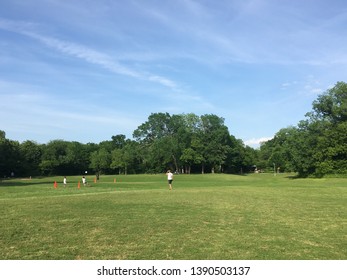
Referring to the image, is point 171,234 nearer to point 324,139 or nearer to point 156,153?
point 324,139

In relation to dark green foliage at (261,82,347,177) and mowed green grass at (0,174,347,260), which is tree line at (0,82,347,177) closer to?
dark green foliage at (261,82,347,177)

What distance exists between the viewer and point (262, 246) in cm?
889

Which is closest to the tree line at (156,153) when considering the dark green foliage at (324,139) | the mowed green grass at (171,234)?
the dark green foliage at (324,139)

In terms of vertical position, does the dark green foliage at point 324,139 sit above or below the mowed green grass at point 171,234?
above

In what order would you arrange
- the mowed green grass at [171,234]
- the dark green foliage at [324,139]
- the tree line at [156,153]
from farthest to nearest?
1. the tree line at [156,153]
2. the dark green foliage at [324,139]
3. the mowed green grass at [171,234]

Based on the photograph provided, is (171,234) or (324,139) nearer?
(171,234)

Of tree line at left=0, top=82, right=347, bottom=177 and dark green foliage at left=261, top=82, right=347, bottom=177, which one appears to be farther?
tree line at left=0, top=82, right=347, bottom=177

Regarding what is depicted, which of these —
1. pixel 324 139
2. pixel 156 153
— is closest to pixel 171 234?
pixel 324 139

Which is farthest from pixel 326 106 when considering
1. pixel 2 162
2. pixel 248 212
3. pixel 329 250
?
pixel 2 162

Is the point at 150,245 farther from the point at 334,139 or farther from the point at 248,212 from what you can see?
the point at 334,139

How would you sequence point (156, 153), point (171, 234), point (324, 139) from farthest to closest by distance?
point (156, 153)
point (324, 139)
point (171, 234)

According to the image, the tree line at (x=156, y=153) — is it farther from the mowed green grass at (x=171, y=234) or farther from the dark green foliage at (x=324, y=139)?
the mowed green grass at (x=171, y=234)

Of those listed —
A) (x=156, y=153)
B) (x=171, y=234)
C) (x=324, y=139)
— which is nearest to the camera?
(x=171, y=234)

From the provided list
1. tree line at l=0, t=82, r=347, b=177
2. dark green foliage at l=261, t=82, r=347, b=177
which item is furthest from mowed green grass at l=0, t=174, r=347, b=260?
tree line at l=0, t=82, r=347, b=177
